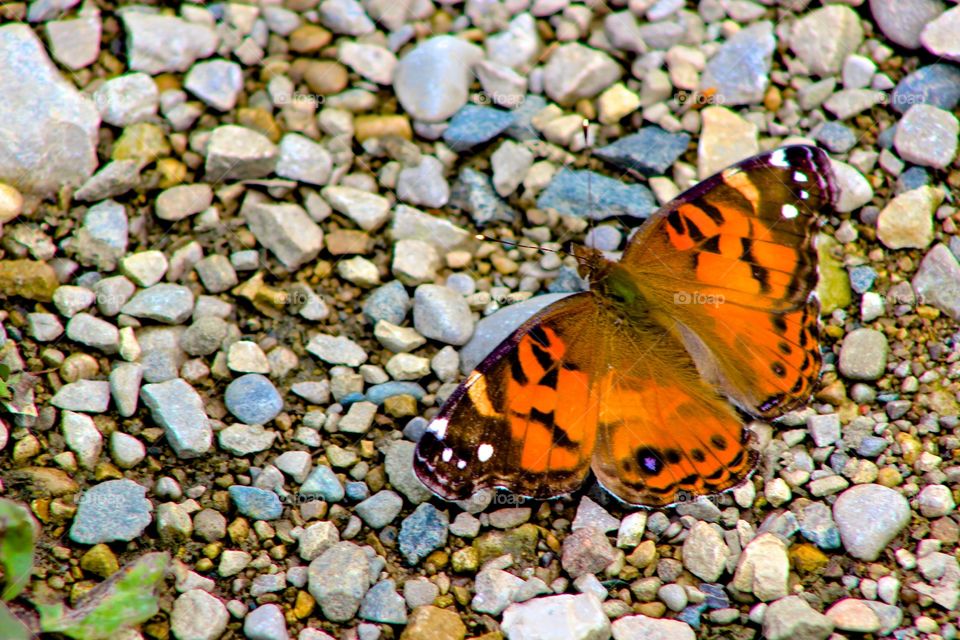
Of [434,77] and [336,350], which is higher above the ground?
[434,77]

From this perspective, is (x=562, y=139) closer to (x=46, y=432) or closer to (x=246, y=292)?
(x=246, y=292)

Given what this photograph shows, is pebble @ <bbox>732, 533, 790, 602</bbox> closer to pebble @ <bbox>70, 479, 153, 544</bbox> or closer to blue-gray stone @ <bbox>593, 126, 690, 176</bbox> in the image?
blue-gray stone @ <bbox>593, 126, 690, 176</bbox>

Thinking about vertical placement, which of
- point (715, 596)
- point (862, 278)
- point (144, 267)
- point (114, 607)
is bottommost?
point (715, 596)

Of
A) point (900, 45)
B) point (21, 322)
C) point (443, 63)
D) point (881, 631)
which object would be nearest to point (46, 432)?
point (21, 322)

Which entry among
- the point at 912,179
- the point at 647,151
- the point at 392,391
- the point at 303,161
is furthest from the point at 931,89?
the point at 303,161

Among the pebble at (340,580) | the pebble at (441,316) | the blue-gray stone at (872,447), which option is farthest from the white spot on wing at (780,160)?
the pebble at (340,580)

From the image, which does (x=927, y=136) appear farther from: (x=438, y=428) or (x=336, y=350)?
(x=336, y=350)
